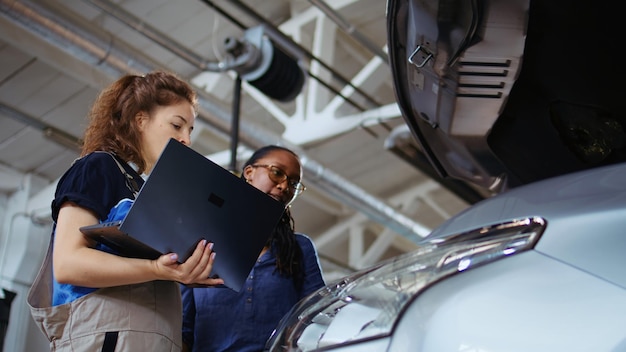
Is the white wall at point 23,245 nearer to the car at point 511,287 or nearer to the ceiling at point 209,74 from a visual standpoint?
the ceiling at point 209,74

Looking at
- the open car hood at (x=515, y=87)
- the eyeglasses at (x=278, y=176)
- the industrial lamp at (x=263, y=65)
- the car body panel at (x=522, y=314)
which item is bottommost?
the car body panel at (x=522, y=314)

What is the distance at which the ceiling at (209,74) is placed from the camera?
16.4ft

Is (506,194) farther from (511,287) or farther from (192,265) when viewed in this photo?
(192,265)

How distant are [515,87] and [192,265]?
797 mm

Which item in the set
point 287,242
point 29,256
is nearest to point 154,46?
point 29,256

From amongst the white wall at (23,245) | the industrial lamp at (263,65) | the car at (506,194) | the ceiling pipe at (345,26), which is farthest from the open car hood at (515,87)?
the white wall at (23,245)

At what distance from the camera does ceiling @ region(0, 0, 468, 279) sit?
5.01 metres

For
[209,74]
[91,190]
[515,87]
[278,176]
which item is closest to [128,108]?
[91,190]

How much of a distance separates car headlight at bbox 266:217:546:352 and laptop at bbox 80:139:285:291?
319 millimetres

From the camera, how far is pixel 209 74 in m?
6.94

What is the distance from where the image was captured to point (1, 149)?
6.94 m

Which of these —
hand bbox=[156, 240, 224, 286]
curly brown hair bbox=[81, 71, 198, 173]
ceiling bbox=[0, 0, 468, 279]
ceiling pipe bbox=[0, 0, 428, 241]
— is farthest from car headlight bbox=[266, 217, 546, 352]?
ceiling bbox=[0, 0, 468, 279]

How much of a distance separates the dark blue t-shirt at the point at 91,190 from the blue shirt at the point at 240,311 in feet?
1.53

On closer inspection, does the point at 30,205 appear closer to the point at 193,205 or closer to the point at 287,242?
the point at 287,242
